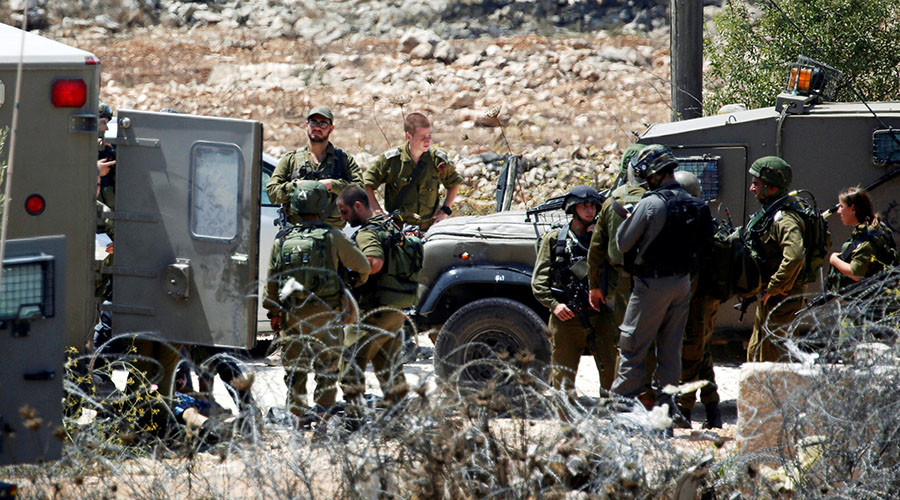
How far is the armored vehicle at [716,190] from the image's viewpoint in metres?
6.48

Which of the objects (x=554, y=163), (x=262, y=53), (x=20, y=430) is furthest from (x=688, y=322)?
(x=262, y=53)

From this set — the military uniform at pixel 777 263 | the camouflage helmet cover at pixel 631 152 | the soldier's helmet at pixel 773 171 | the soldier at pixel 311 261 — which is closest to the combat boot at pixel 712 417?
the military uniform at pixel 777 263

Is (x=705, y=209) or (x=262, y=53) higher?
(x=262, y=53)

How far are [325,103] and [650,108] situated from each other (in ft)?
21.2

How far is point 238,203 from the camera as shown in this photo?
17.9 feet

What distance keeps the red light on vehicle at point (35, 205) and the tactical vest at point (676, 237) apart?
316 centimetres

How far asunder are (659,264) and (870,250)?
1491mm

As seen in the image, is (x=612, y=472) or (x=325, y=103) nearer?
(x=612, y=472)

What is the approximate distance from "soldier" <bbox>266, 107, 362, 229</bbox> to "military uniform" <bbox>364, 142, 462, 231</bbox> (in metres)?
0.81

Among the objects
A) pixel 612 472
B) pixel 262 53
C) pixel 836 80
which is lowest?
pixel 612 472

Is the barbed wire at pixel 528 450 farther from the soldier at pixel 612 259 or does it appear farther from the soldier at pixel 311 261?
the soldier at pixel 612 259

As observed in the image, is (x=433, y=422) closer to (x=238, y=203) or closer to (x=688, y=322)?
(x=238, y=203)

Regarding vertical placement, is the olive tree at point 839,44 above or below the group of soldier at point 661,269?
above

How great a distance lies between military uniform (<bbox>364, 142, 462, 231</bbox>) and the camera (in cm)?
808
